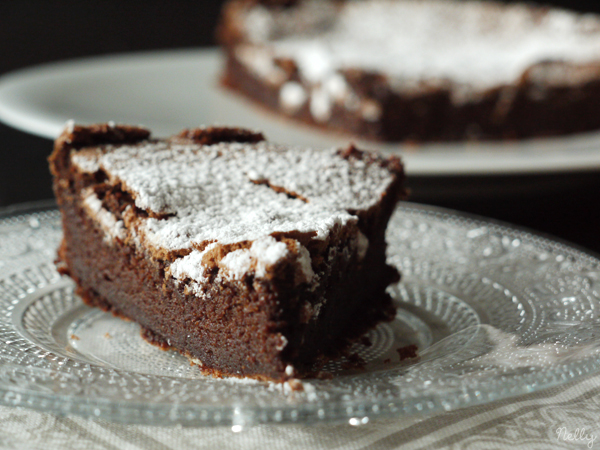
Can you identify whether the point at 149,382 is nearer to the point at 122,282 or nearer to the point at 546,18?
the point at 122,282

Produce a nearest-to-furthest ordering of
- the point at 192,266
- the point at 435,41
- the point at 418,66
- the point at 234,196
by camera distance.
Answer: the point at 192,266
the point at 234,196
the point at 418,66
the point at 435,41

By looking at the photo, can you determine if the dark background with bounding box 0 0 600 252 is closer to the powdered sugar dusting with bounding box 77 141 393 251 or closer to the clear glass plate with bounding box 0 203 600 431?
the clear glass plate with bounding box 0 203 600 431

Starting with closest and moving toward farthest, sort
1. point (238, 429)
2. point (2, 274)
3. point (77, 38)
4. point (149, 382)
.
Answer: point (149, 382), point (238, 429), point (2, 274), point (77, 38)

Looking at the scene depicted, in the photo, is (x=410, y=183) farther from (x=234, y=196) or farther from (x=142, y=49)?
(x=142, y=49)

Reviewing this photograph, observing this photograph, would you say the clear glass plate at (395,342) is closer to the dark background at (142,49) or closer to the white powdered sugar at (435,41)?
the dark background at (142,49)

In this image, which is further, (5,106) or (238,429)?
(5,106)

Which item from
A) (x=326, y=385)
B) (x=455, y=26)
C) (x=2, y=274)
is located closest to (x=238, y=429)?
(x=326, y=385)

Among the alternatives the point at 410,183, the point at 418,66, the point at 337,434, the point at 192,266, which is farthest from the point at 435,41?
the point at 337,434
